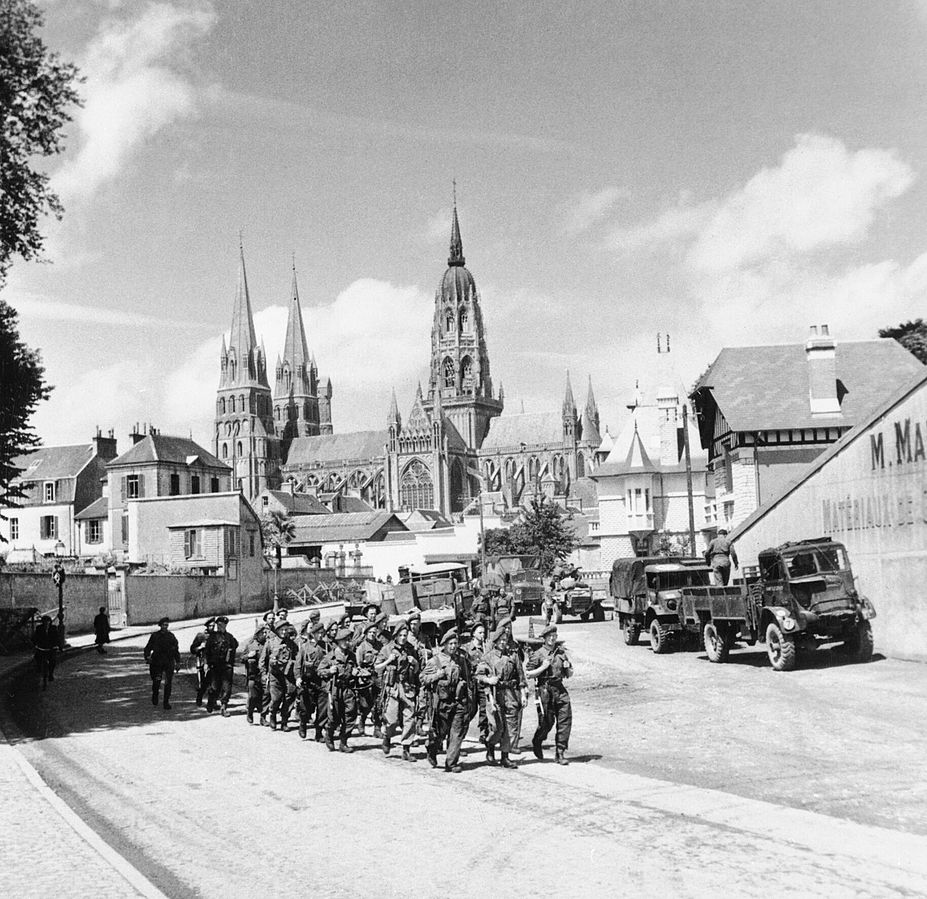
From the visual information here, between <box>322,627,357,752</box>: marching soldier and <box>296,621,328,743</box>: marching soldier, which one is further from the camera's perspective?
<box>296,621,328,743</box>: marching soldier

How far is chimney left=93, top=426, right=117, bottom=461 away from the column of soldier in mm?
79338

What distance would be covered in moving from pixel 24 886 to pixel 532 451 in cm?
17171

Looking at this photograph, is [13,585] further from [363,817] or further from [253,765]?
[363,817]

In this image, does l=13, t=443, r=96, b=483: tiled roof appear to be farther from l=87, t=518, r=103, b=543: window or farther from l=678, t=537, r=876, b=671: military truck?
l=678, t=537, r=876, b=671: military truck

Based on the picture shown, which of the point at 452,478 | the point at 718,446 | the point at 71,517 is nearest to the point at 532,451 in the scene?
the point at 452,478

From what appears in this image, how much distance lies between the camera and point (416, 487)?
17612cm

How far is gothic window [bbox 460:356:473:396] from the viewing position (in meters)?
193

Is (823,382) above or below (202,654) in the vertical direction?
above

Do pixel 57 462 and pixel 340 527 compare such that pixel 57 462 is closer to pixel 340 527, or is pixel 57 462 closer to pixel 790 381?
pixel 340 527

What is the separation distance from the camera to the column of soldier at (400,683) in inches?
583

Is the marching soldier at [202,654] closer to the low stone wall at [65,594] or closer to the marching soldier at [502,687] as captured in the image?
the marching soldier at [502,687]

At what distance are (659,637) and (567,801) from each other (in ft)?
50.3

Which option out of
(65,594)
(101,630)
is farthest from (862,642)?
(65,594)

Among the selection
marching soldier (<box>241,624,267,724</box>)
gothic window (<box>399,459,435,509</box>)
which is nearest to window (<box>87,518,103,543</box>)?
marching soldier (<box>241,624,267,724</box>)
